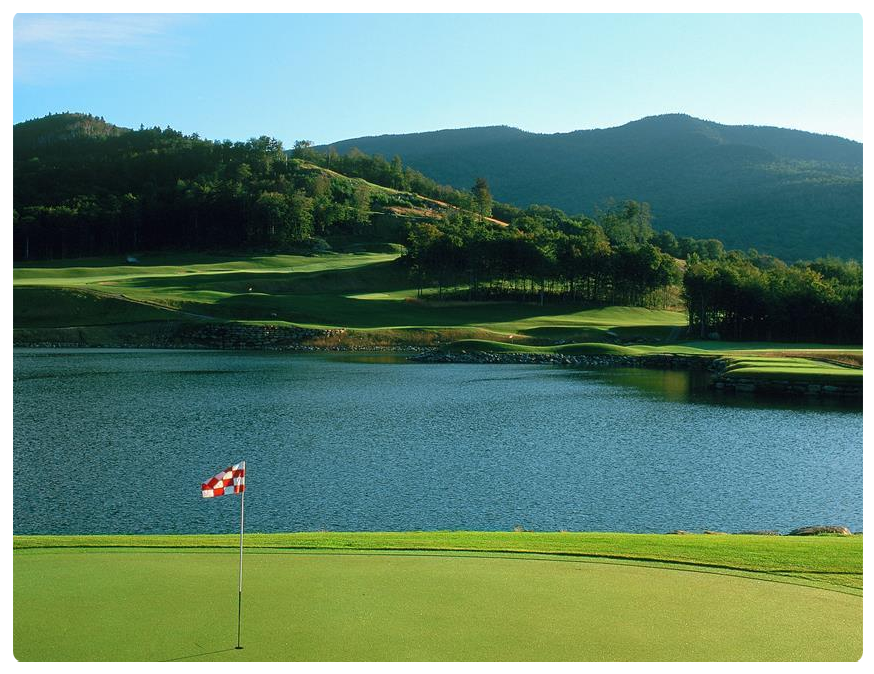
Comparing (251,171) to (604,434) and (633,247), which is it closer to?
(633,247)

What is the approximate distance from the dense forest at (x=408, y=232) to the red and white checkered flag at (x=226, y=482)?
73283 mm

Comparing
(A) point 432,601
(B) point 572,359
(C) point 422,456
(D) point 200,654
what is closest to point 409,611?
(A) point 432,601

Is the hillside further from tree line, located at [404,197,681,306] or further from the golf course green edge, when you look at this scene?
the golf course green edge

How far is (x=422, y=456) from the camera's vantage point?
1043 inches

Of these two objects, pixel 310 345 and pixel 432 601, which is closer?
pixel 432 601

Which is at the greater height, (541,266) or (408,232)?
(408,232)

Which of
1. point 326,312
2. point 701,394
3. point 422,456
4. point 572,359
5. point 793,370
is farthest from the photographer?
point 326,312

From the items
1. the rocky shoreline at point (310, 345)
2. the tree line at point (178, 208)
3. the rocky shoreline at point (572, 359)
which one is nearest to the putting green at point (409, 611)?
the rocky shoreline at point (310, 345)

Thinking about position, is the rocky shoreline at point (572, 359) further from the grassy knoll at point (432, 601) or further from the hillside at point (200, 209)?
the hillside at point (200, 209)

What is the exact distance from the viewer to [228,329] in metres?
78.9

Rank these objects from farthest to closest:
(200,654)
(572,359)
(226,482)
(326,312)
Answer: (326,312)
(572,359)
(226,482)
(200,654)

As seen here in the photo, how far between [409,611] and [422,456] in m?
17.7

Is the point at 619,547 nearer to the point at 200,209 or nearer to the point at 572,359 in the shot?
the point at 572,359
